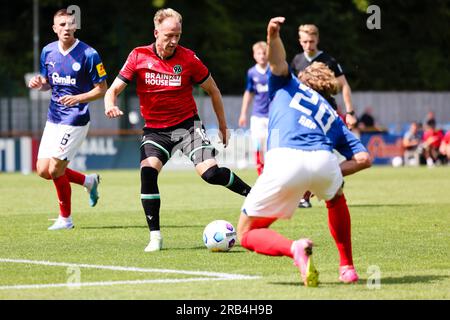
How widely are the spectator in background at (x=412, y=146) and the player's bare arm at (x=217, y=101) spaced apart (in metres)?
21.8

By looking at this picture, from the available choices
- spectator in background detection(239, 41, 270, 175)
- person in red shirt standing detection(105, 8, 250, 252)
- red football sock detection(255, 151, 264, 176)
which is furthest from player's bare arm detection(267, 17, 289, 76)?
spectator in background detection(239, 41, 270, 175)

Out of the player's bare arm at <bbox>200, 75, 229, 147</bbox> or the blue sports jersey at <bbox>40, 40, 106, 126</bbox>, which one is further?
the blue sports jersey at <bbox>40, 40, 106, 126</bbox>

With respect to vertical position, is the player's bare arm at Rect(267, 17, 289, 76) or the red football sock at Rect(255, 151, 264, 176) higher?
the player's bare arm at Rect(267, 17, 289, 76)

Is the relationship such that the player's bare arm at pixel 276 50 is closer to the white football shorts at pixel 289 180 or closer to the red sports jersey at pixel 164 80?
the white football shorts at pixel 289 180

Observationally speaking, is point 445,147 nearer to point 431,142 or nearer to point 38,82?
point 431,142

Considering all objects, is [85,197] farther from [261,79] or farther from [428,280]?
[428,280]

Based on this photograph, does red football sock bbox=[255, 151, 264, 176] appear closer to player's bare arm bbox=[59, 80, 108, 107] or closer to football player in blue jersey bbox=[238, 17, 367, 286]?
player's bare arm bbox=[59, 80, 108, 107]

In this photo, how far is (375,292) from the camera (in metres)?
7.60

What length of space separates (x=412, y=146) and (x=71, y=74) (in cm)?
2158

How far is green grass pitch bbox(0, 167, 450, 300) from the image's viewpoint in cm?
773

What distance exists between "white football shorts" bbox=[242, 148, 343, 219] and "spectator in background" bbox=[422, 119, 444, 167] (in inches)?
975

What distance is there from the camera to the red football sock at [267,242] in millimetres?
7820

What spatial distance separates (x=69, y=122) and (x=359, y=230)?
11.4 feet

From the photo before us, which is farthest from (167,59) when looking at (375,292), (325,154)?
(375,292)
